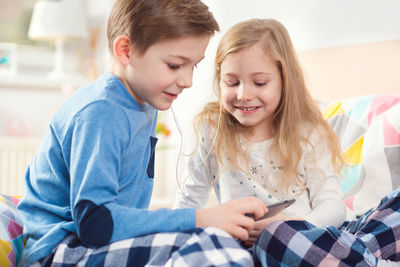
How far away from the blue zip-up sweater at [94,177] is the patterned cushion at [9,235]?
6cm

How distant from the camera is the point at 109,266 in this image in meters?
0.84

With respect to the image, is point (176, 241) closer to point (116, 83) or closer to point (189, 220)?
point (189, 220)

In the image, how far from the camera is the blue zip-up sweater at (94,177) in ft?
2.82

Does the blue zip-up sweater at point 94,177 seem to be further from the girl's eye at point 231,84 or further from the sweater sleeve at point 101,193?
the girl's eye at point 231,84

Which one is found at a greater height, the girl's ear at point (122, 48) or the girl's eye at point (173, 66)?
the girl's ear at point (122, 48)

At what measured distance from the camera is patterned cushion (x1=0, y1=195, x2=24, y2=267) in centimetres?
99

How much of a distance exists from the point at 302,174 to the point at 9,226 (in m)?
0.75

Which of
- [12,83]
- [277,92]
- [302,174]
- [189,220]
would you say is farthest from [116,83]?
[12,83]

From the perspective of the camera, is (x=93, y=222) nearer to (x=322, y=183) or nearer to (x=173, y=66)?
(x=173, y=66)

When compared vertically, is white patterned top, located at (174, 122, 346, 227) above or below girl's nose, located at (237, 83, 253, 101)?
below

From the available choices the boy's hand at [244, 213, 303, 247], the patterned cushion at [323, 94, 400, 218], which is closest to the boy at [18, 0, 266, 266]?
the boy's hand at [244, 213, 303, 247]

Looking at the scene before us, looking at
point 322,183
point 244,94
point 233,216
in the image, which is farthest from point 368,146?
point 233,216

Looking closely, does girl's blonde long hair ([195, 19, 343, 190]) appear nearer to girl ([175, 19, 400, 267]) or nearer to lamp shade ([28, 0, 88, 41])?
girl ([175, 19, 400, 267])

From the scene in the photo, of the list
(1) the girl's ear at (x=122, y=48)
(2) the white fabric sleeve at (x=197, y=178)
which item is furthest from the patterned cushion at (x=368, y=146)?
(1) the girl's ear at (x=122, y=48)
